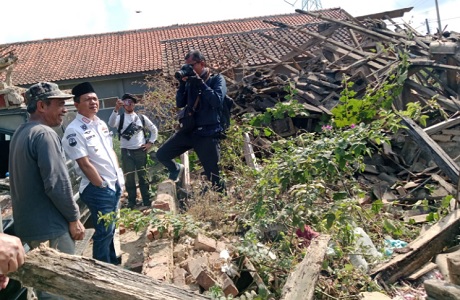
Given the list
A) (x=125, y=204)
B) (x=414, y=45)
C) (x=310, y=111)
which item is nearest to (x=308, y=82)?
(x=310, y=111)

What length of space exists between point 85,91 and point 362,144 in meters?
2.66

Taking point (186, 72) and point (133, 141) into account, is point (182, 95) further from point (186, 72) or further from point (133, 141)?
point (133, 141)

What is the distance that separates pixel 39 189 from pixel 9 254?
5.73 ft

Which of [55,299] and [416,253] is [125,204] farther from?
[416,253]

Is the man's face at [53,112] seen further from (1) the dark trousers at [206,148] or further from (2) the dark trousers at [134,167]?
(2) the dark trousers at [134,167]

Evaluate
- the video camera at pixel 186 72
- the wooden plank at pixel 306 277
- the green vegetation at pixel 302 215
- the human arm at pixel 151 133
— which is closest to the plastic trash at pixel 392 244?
the green vegetation at pixel 302 215

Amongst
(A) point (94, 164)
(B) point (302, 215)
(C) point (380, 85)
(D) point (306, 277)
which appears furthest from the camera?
(C) point (380, 85)

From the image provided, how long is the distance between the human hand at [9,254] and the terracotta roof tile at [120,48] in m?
16.7

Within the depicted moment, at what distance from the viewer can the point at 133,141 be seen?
6.86m

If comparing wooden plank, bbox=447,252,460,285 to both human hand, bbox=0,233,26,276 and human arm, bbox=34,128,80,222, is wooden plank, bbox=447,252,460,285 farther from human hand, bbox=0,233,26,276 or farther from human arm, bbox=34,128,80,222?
human arm, bbox=34,128,80,222

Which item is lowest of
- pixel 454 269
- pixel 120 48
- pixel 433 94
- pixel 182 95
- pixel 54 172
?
pixel 454 269

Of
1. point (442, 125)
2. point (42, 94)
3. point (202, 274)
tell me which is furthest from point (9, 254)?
point (442, 125)

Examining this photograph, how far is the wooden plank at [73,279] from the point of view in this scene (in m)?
1.93

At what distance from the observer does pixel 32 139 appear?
3314mm
